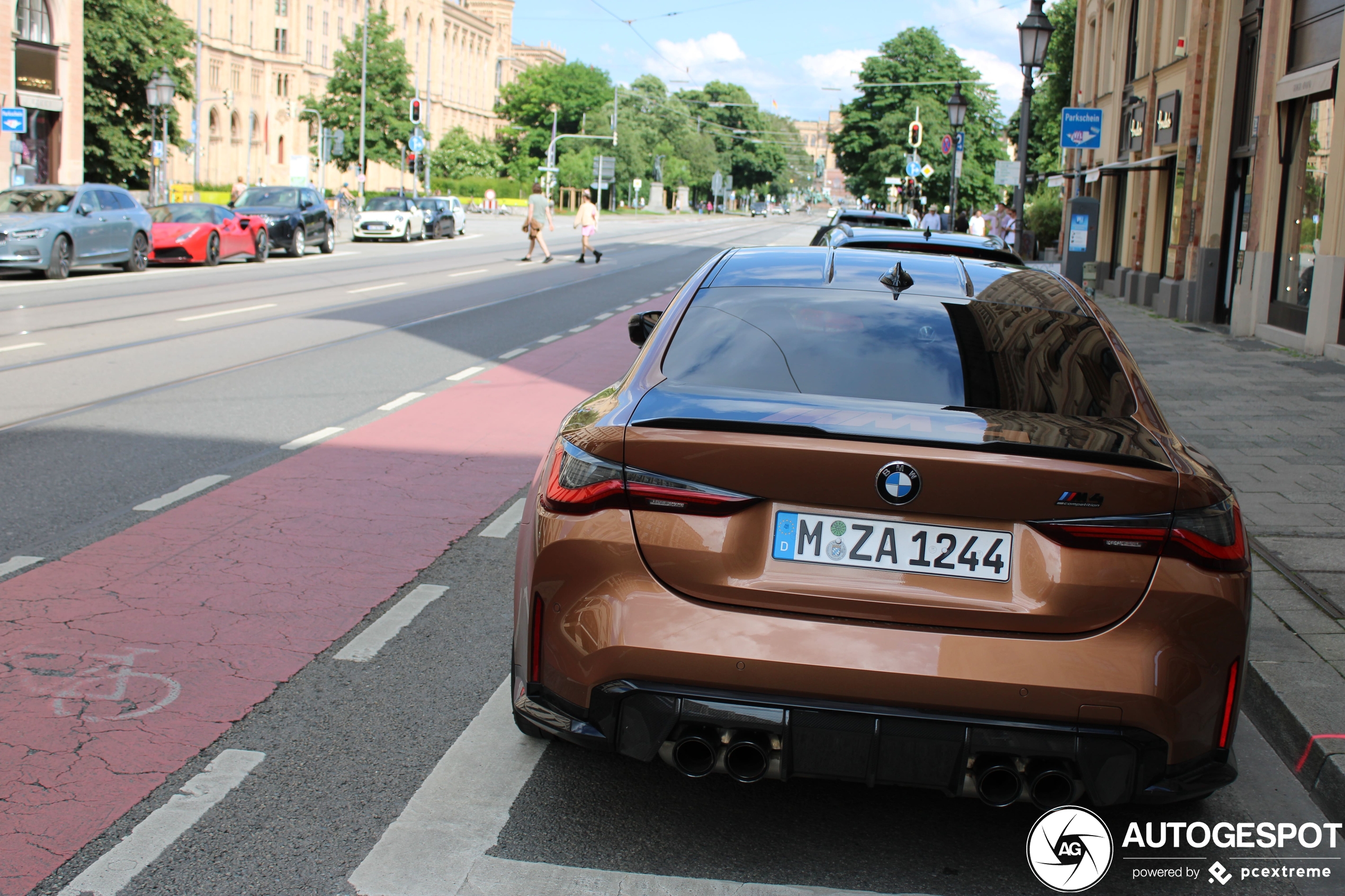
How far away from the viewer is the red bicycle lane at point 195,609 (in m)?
3.75

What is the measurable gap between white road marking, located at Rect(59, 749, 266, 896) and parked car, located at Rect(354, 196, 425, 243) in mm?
41106

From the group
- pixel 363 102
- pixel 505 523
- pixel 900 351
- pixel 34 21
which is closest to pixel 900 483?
pixel 900 351

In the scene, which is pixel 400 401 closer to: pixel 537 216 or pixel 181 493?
pixel 181 493

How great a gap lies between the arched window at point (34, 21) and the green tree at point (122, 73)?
194 inches

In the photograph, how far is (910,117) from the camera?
77125 millimetres

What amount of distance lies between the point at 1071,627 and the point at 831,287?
148cm

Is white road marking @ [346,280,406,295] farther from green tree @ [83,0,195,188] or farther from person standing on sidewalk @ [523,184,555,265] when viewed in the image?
green tree @ [83,0,195,188]

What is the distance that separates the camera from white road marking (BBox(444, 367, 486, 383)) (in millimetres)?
12438

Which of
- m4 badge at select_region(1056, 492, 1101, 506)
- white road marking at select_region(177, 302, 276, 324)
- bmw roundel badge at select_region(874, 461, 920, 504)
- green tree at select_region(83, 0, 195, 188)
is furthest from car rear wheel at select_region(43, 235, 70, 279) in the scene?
green tree at select_region(83, 0, 195, 188)

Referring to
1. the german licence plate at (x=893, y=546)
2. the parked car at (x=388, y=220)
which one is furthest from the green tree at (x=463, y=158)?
the german licence plate at (x=893, y=546)

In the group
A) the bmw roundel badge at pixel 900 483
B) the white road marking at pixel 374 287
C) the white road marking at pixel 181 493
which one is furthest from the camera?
the white road marking at pixel 374 287

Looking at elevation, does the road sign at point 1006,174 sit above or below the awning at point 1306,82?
below

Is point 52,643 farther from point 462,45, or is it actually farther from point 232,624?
point 462,45

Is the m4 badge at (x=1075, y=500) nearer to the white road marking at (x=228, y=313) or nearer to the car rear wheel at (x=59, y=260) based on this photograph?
the white road marking at (x=228, y=313)
